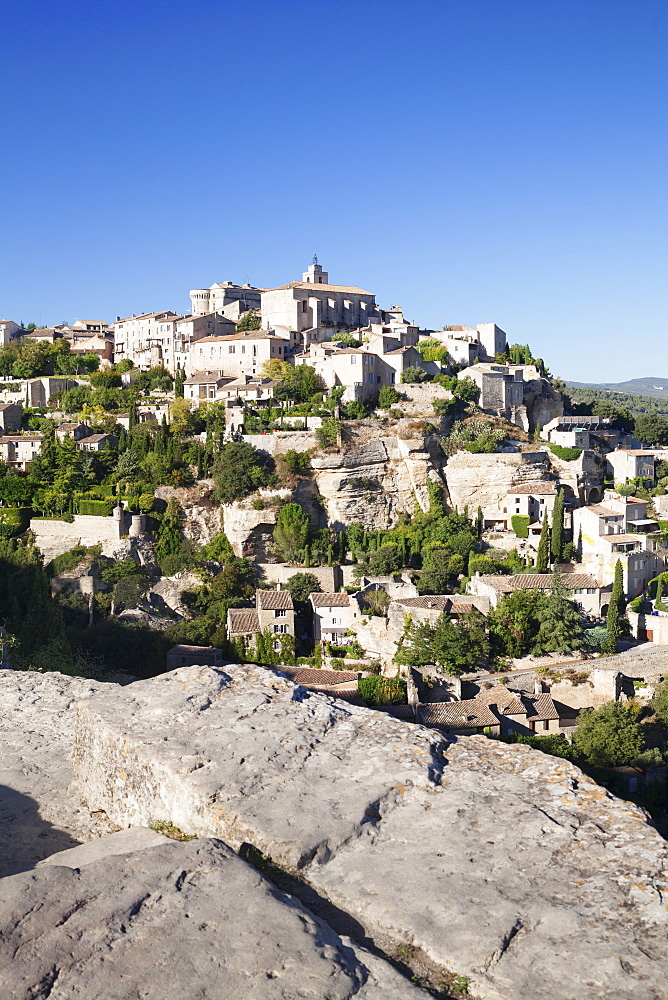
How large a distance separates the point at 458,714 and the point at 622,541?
14.6 metres

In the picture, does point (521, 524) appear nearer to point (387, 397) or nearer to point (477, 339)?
point (387, 397)

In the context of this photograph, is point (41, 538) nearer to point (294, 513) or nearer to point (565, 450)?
point (294, 513)

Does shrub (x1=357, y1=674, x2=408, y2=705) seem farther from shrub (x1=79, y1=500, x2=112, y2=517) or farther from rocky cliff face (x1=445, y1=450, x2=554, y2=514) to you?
shrub (x1=79, y1=500, x2=112, y2=517)

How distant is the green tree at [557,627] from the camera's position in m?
32.1

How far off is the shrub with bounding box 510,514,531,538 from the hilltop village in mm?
181

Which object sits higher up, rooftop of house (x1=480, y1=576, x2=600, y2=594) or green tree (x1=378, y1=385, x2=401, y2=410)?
green tree (x1=378, y1=385, x2=401, y2=410)

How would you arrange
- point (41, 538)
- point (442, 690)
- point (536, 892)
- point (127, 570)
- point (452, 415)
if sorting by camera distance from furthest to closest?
point (452, 415) < point (41, 538) < point (127, 570) < point (442, 690) < point (536, 892)

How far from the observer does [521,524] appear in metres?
40.1

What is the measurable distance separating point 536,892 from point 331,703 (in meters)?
2.41

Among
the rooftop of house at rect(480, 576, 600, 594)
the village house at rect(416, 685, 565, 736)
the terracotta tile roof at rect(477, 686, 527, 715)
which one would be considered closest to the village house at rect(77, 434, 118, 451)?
the rooftop of house at rect(480, 576, 600, 594)

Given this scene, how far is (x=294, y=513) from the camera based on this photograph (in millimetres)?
39531

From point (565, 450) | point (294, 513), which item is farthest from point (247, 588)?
point (565, 450)

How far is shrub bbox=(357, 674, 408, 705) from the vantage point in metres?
27.3

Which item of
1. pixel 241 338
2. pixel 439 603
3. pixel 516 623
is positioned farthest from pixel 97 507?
pixel 516 623
